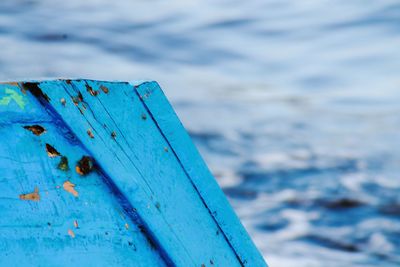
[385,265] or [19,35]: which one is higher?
[19,35]

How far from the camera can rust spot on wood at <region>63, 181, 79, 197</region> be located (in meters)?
1.31

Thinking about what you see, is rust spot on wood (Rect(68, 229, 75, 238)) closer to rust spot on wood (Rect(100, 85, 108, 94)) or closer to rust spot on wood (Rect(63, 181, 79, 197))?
rust spot on wood (Rect(63, 181, 79, 197))

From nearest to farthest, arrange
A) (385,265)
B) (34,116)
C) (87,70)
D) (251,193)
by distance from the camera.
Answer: (34,116), (385,265), (251,193), (87,70)

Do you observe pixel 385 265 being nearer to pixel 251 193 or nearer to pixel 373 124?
pixel 251 193

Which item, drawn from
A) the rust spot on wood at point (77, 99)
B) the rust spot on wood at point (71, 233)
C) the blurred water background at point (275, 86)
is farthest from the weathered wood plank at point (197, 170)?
the blurred water background at point (275, 86)

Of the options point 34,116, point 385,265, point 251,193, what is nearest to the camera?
point 34,116

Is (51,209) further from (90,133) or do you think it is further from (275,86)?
(275,86)

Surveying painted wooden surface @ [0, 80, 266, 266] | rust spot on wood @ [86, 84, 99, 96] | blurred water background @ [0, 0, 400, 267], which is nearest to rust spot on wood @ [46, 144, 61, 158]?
painted wooden surface @ [0, 80, 266, 266]

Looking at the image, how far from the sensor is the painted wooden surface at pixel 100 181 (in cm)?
129

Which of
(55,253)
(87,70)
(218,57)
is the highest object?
(218,57)

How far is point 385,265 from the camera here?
4016mm

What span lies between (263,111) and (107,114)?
16.5 ft

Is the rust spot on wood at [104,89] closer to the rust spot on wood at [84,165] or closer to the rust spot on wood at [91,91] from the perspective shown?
the rust spot on wood at [91,91]

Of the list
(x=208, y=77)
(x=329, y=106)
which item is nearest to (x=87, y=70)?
(x=208, y=77)
